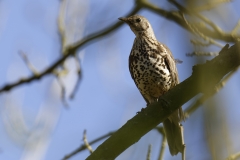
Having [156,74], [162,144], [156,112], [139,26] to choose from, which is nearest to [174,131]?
[162,144]

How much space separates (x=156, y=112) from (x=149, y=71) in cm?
145

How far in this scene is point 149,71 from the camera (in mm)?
5320

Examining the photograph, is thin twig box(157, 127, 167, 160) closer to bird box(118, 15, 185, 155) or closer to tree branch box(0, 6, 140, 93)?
bird box(118, 15, 185, 155)

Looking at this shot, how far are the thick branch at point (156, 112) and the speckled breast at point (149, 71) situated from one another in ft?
4.63

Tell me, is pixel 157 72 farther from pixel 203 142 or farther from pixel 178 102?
pixel 203 142

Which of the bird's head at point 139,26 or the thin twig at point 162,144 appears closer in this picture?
the thin twig at point 162,144

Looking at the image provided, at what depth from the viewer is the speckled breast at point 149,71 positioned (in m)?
5.32

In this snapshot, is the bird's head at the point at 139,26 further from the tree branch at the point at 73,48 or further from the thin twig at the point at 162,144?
the thin twig at the point at 162,144

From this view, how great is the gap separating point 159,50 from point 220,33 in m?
1.11

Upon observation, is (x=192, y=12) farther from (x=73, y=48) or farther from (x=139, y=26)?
(x=139, y=26)

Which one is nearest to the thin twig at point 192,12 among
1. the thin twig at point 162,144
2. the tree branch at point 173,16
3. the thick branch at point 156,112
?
the tree branch at point 173,16

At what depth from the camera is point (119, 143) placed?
3.76m

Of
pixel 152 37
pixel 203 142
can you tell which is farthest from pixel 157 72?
pixel 203 142

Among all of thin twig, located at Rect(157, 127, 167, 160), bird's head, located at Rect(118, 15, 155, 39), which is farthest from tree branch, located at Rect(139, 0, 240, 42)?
thin twig, located at Rect(157, 127, 167, 160)
